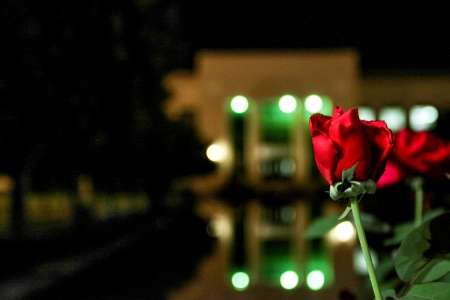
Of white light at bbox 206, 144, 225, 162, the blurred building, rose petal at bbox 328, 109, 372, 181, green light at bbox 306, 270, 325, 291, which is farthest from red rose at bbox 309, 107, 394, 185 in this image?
white light at bbox 206, 144, 225, 162

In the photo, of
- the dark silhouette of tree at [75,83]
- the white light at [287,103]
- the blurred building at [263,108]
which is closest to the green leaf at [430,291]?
the dark silhouette of tree at [75,83]

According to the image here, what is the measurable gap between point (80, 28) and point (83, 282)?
134 inches

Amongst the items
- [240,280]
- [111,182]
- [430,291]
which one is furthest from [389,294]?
[111,182]

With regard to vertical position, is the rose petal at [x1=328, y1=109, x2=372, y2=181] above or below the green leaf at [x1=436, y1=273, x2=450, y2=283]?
above

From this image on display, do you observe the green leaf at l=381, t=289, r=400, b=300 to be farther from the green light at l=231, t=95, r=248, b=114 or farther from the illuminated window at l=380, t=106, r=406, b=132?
the illuminated window at l=380, t=106, r=406, b=132

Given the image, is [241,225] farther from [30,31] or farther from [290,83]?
[290,83]

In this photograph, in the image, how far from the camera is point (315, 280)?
6441 mm

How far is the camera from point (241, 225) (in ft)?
47.4

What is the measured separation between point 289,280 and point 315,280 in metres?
0.29

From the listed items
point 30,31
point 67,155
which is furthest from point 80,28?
point 67,155

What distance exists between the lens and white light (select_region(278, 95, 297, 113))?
3475 cm

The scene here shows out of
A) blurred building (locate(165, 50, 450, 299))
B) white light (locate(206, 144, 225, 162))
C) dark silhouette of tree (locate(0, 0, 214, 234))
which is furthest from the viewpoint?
white light (locate(206, 144, 225, 162))

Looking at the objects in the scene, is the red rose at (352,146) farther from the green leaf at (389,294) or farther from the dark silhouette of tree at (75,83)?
the dark silhouette of tree at (75,83)

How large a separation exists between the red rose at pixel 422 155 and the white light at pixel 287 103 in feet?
111
